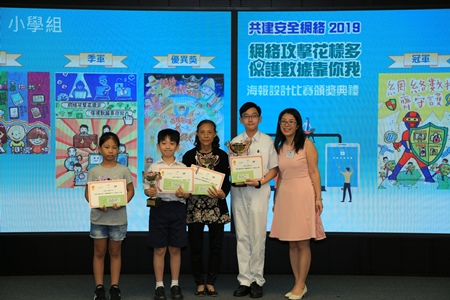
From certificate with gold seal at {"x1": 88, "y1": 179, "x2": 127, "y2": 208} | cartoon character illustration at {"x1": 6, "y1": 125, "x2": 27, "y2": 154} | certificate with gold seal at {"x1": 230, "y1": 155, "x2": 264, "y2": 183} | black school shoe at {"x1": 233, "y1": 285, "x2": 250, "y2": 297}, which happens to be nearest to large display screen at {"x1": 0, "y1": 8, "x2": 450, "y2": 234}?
cartoon character illustration at {"x1": 6, "y1": 125, "x2": 27, "y2": 154}

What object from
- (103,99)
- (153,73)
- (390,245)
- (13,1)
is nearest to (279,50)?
(153,73)

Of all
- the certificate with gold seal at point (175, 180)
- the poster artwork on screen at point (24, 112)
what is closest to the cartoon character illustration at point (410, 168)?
the certificate with gold seal at point (175, 180)

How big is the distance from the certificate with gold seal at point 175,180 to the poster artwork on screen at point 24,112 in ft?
5.35

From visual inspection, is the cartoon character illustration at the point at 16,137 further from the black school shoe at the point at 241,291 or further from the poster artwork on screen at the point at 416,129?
the poster artwork on screen at the point at 416,129

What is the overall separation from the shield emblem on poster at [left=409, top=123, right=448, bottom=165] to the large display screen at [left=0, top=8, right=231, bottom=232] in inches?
70.3

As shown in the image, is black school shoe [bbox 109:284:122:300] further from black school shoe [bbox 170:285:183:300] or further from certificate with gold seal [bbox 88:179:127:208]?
certificate with gold seal [bbox 88:179:127:208]

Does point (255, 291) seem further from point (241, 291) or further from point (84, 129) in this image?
point (84, 129)

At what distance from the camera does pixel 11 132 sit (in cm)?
634

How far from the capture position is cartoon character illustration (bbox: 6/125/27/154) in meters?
6.34

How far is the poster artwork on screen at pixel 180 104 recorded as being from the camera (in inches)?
254

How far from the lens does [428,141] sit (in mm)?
6414

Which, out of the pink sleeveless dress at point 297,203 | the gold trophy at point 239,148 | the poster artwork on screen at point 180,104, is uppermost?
the poster artwork on screen at point 180,104

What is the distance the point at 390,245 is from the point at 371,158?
2.79 ft

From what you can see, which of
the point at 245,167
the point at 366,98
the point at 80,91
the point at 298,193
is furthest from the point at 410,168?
the point at 80,91
